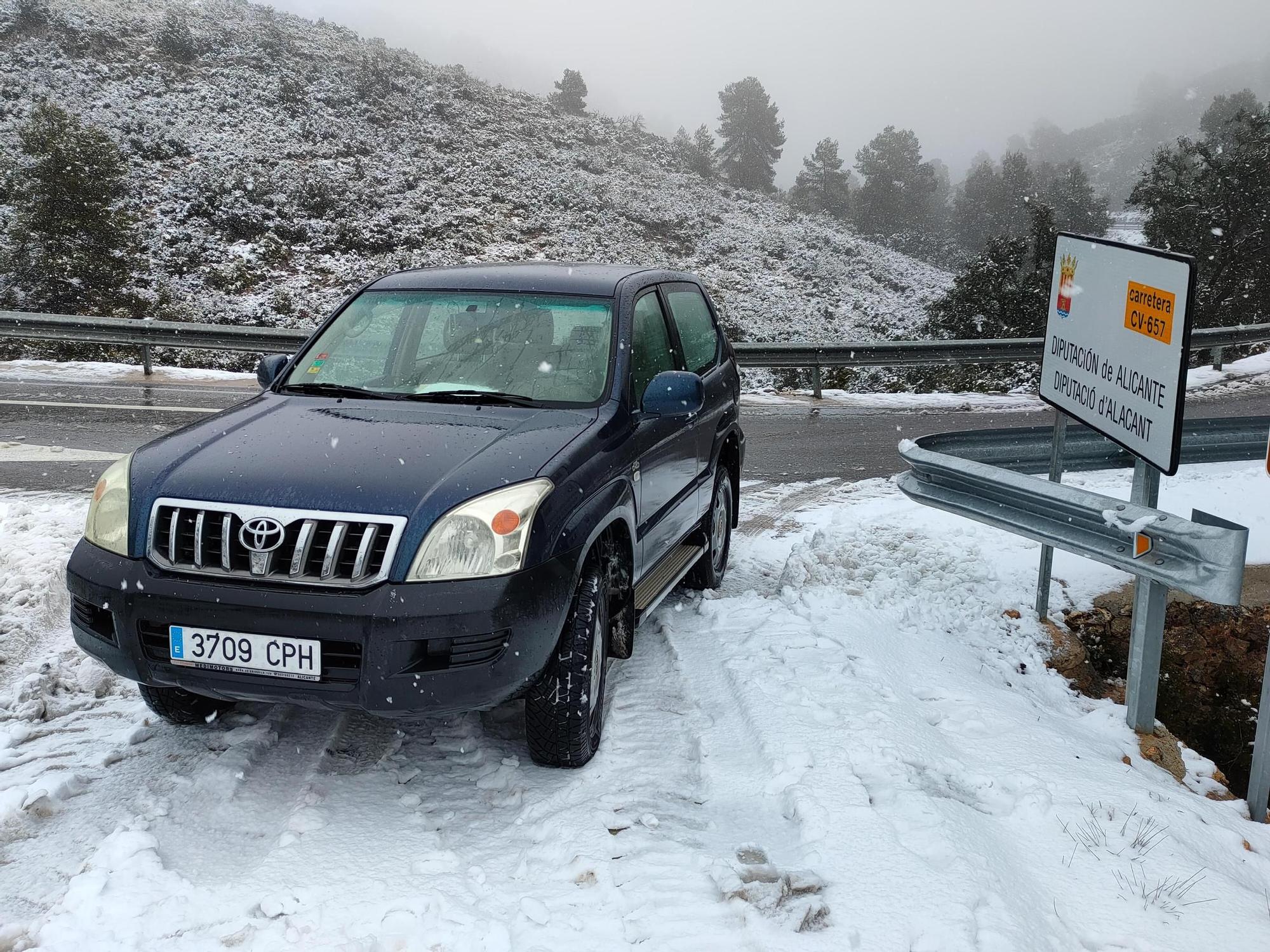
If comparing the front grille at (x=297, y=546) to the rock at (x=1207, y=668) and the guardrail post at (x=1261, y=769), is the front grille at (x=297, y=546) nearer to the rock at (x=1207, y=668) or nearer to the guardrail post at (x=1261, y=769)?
the guardrail post at (x=1261, y=769)

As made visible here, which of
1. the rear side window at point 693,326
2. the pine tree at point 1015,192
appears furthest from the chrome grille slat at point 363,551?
the pine tree at point 1015,192

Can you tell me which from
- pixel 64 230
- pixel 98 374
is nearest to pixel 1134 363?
pixel 98 374

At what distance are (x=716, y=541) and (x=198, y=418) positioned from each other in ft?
24.0

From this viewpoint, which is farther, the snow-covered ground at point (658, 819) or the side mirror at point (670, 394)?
the side mirror at point (670, 394)

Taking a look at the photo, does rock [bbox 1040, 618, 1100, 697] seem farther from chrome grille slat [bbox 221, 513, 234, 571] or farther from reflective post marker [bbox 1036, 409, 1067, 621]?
chrome grille slat [bbox 221, 513, 234, 571]

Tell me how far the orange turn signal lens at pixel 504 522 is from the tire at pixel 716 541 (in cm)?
248

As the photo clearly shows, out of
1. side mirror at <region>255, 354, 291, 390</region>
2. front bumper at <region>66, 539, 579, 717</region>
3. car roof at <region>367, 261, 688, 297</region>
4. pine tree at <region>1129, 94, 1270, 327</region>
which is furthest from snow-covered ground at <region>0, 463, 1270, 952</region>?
pine tree at <region>1129, 94, 1270, 327</region>

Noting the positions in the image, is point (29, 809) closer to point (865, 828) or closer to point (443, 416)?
point (443, 416)

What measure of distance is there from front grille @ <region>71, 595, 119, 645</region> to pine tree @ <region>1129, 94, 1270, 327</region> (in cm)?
3817

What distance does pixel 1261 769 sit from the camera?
11.5ft

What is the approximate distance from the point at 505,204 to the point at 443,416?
37.8 meters

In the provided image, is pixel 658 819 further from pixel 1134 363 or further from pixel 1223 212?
pixel 1223 212

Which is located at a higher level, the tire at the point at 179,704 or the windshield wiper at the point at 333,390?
the windshield wiper at the point at 333,390

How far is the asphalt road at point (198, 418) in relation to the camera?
26.8ft
